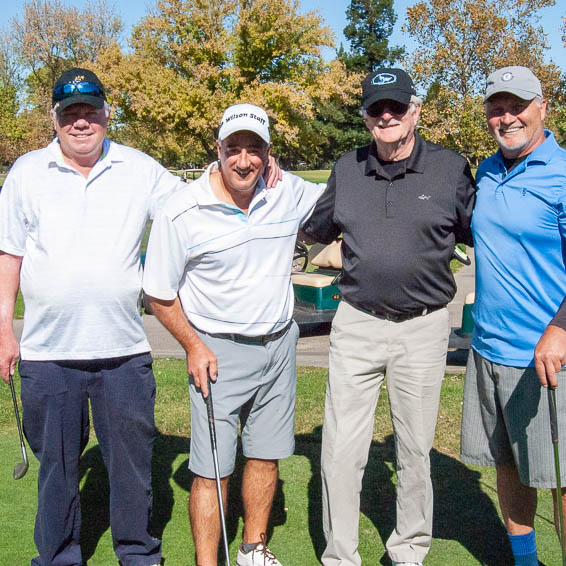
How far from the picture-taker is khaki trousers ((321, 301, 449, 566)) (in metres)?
3.21

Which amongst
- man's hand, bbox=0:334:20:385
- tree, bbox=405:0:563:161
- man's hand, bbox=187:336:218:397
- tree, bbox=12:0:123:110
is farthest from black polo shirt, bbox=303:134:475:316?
tree, bbox=12:0:123:110

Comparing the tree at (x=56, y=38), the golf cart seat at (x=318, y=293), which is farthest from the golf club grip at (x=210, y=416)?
the tree at (x=56, y=38)

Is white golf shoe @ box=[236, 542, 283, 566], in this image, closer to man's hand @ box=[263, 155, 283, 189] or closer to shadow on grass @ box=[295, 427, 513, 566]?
shadow on grass @ box=[295, 427, 513, 566]

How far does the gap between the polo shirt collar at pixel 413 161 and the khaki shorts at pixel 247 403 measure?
83cm

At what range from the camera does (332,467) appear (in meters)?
3.28

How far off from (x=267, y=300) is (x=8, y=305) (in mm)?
1133

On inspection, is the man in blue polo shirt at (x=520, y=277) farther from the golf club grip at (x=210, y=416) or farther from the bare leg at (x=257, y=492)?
the golf club grip at (x=210, y=416)

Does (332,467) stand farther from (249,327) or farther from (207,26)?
(207,26)

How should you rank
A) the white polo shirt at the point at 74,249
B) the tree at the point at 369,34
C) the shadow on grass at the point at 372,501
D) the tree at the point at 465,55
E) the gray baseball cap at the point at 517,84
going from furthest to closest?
the tree at the point at 369,34, the tree at the point at 465,55, the shadow on grass at the point at 372,501, the white polo shirt at the point at 74,249, the gray baseball cap at the point at 517,84

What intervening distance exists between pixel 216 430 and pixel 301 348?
5.02m

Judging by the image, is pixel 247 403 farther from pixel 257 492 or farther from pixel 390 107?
pixel 390 107

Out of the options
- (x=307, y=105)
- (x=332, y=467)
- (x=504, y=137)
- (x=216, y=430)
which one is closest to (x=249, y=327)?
(x=216, y=430)

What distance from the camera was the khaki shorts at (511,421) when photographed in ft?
9.78

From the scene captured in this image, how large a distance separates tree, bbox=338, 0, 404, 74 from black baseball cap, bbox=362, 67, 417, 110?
5905 centimetres
